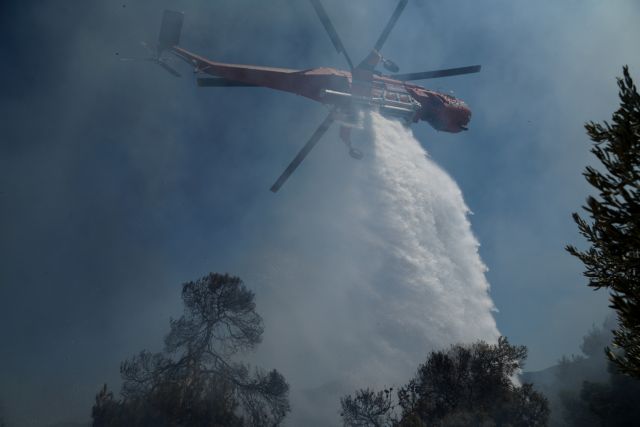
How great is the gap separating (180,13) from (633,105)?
2204 centimetres

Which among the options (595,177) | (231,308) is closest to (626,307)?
(595,177)

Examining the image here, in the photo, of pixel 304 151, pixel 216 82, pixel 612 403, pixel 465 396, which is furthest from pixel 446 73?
pixel 612 403

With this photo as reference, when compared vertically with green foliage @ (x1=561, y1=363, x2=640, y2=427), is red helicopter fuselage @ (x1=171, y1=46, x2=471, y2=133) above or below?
above

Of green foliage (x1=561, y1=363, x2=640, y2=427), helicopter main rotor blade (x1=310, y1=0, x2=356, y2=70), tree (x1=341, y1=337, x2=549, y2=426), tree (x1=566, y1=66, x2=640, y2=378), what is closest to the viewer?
tree (x1=566, y1=66, x2=640, y2=378)

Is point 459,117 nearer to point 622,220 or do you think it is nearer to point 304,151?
point 304,151

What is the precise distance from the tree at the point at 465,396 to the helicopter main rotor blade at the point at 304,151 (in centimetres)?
2016

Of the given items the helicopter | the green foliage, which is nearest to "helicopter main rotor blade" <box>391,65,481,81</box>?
the helicopter

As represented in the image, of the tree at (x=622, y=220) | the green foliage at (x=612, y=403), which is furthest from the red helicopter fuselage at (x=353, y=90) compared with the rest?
the green foliage at (x=612, y=403)

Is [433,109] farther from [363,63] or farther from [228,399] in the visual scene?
[228,399]

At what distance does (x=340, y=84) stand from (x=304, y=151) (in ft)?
17.8

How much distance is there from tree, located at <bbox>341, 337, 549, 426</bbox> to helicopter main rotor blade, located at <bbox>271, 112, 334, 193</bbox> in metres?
20.2

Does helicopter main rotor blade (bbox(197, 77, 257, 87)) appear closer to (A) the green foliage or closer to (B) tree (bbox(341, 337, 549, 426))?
(B) tree (bbox(341, 337, 549, 426))

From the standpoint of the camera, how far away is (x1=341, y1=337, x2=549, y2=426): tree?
28.4m

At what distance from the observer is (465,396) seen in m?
30.1
